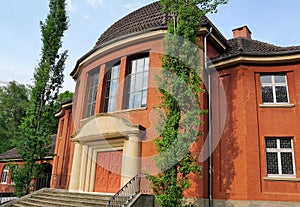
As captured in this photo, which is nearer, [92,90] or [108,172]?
[108,172]

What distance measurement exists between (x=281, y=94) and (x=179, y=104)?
4.59 metres

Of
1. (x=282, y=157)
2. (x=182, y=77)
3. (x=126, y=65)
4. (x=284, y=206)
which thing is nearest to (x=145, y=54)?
(x=126, y=65)

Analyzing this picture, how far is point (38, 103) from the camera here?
50.8 feet

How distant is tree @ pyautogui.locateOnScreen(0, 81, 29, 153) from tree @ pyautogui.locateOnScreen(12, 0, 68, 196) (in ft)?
88.1

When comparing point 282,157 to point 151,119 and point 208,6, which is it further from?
point 208,6

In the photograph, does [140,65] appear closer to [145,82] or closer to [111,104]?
[145,82]

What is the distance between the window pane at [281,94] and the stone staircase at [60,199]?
742 cm

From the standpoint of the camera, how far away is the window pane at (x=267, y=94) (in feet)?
34.4

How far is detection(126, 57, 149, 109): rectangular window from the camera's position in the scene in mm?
12047

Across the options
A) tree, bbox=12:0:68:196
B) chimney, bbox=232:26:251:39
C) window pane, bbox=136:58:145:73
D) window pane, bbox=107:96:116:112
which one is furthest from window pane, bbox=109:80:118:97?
chimney, bbox=232:26:251:39

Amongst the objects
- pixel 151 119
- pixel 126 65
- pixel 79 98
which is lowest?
pixel 151 119

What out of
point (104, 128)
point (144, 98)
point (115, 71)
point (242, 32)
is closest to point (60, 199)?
point (104, 128)

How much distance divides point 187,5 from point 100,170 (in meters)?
7.94

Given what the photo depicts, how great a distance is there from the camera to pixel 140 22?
14.1 metres
